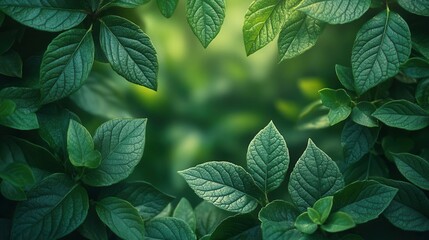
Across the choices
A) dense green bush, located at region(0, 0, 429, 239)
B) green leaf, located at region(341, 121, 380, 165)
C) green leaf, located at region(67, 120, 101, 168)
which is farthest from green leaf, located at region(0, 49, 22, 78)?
green leaf, located at region(341, 121, 380, 165)

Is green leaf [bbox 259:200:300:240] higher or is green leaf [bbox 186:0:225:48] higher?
green leaf [bbox 186:0:225:48]

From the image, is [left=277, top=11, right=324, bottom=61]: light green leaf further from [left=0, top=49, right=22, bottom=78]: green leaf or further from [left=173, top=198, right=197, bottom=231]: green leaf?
[left=0, top=49, right=22, bottom=78]: green leaf

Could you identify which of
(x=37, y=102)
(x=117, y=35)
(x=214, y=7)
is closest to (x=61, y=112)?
(x=37, y=102)

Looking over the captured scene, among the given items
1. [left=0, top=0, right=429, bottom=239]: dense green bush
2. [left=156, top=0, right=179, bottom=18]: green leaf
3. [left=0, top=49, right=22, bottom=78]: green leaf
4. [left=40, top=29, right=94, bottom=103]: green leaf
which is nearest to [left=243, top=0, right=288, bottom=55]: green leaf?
[left=0, top=0, right=429, bottom=239]: dense green bush

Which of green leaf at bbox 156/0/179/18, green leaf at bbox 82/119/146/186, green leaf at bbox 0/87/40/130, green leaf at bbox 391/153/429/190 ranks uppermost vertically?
green leaf at bbox 156/0/179/18

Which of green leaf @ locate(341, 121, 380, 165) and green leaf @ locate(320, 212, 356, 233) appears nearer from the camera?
green leaf @ locate(320, 212, 356, 233)

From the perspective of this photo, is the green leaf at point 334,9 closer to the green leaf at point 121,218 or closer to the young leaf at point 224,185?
the young leaf at point 224,185

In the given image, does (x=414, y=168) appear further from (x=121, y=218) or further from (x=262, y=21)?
(x=121, y=218)
